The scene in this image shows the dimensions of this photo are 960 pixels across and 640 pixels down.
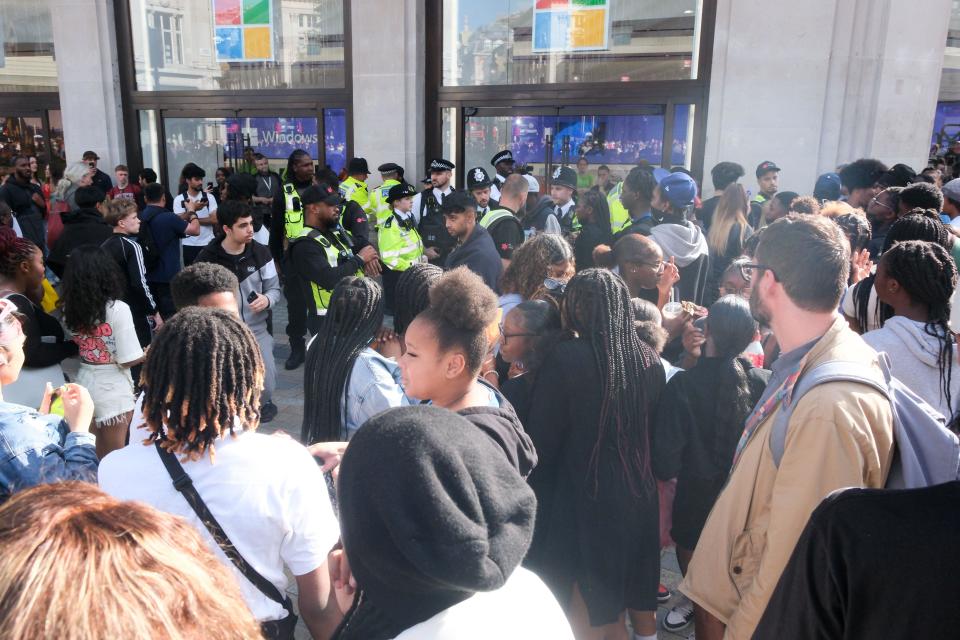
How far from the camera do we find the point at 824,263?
2.15 meters

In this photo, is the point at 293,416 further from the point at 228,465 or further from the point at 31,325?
the point at 228,465

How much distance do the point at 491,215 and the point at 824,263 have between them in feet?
13.6

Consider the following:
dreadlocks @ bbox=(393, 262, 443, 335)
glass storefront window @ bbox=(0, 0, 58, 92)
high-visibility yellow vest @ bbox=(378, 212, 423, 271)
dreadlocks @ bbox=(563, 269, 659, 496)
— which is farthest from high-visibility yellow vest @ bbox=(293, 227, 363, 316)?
glass storefront window @ bbox=(0, 0, 58, 92)

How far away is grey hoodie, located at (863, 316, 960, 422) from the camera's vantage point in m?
2.81

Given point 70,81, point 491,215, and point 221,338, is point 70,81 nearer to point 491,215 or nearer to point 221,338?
point 491,215

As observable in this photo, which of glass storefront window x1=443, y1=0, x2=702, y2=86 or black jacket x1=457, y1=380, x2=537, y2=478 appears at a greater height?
glass storefront window x1=443, y1=0, x2=702, y2=86

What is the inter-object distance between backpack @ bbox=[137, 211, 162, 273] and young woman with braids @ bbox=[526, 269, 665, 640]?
5196 mm

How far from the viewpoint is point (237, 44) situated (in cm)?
1155

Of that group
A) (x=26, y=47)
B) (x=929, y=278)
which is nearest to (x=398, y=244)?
(x=929, y=278)

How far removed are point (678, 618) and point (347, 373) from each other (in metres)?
2.04

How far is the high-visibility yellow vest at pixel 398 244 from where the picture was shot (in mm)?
7438

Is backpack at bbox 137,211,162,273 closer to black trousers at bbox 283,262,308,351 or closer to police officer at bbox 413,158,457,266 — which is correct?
black trousers at bbox 283,262,308,351

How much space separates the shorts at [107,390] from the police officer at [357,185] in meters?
5.59

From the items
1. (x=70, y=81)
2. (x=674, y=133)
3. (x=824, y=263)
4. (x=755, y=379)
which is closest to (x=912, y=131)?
(x=674, y=133)
